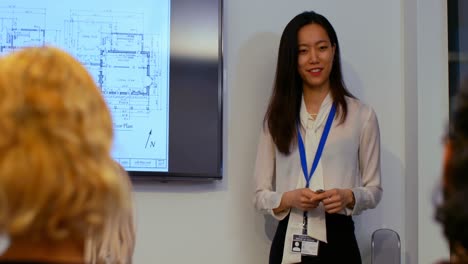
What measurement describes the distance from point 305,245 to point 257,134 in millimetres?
778

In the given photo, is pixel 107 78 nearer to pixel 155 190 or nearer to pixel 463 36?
pixel 155 190

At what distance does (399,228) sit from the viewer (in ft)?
11.8

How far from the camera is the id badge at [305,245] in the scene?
2.91 meters

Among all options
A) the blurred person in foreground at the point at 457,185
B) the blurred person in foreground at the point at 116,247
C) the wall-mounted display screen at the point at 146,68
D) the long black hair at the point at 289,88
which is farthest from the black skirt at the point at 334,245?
the blurred person in foreground at the point at 457,185

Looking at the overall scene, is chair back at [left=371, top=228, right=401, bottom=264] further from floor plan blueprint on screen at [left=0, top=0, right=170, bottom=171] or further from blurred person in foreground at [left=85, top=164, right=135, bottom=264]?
blurred person in foreground at [left=85, top=164, right=135, bottom=264]

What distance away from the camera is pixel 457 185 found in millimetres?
896

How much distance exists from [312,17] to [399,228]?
121cm

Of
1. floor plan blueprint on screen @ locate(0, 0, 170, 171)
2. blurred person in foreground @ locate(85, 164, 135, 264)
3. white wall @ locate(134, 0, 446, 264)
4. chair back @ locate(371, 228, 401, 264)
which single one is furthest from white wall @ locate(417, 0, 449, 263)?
blurred person in foreground @ locate(85, 164, 135, 264)

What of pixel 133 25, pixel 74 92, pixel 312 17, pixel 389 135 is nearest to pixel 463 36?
pixel 389 135

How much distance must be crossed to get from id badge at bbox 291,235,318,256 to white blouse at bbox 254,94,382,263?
0.08ft

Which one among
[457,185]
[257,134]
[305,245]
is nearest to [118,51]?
[257,134]

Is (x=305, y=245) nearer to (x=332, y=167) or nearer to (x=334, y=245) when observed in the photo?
(x=334, y=245)

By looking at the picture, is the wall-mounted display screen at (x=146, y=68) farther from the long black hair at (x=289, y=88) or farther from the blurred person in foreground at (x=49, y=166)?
the blurred person in foreground at (x=49, y=166)

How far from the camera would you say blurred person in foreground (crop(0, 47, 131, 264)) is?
3.11ft
